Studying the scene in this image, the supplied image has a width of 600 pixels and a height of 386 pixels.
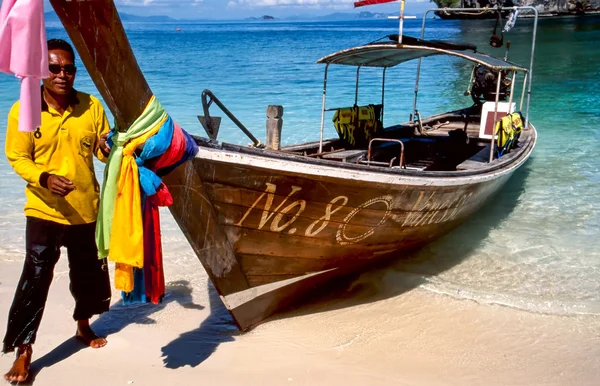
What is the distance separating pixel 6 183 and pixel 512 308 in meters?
7.34

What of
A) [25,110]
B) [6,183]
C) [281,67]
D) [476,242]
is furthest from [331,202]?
[281,67]

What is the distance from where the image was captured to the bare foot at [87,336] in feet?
12.4

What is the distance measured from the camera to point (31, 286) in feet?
10.5

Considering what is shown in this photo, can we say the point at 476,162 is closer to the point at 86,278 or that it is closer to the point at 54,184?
the point at 86,278

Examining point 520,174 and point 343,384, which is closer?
point 343,384

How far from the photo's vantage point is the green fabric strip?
9.37 feet

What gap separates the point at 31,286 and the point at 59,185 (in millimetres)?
749

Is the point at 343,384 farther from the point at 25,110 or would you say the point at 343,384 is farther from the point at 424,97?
the point at 424,97

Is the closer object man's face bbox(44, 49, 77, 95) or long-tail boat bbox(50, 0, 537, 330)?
long-tail boat bbox(50, 0, 537, 330)

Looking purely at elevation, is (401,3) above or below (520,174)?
above

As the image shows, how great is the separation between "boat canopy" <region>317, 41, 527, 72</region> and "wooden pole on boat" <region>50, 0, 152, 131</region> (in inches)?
122

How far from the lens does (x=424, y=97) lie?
2077 centimetres

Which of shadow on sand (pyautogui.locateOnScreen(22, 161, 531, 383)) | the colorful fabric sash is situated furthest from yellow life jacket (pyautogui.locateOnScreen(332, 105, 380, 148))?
the colorful fabric sash

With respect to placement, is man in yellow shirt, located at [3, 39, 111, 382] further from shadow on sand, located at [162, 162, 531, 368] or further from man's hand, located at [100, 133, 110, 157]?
shadow on sand, located at [162, 162, 531, 368]
